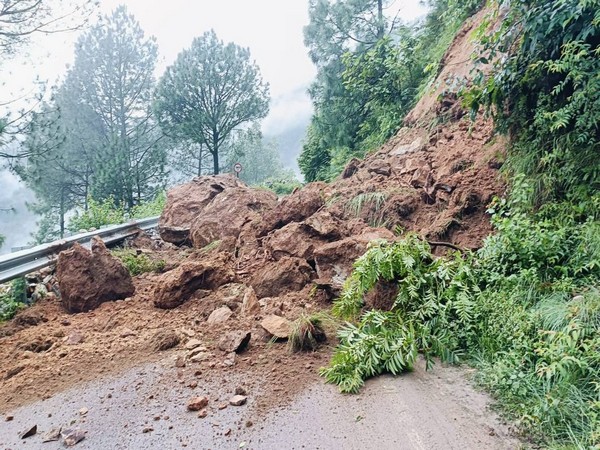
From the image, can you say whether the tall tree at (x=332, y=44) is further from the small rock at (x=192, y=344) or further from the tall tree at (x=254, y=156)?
the small rock at (x=192, y=344)

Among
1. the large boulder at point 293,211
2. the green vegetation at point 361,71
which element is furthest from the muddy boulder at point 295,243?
the green vegetation at point 361,71

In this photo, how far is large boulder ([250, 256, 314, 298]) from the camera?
3.73 m

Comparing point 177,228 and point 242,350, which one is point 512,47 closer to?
point 242,350

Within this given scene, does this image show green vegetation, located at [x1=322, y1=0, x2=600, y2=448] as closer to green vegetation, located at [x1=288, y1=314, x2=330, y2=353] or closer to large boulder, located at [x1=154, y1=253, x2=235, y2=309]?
green vegetation, located at [x1=288, y1=314, x2=330, y2=353]

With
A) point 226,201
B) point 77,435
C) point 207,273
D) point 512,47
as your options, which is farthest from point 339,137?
point 77,435

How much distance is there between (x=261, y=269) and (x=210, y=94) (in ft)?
66.9

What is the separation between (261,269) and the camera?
4.10 metres

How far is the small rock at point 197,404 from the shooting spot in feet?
6.73

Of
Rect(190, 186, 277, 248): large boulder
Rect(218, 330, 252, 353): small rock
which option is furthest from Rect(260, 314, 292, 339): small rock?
Rect(190, 186, 277, 248): large boulder

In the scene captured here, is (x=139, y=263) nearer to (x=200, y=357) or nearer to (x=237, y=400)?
(x=200, y=357)

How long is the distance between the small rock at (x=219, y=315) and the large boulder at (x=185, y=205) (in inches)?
138

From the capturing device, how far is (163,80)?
21.6m

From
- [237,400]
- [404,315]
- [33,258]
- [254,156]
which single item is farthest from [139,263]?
[254,156]

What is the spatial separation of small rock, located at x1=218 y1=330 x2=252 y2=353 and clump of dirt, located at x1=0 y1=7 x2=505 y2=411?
0.16 ft
